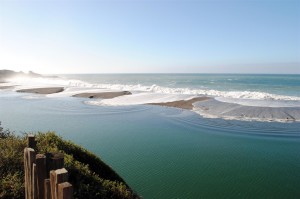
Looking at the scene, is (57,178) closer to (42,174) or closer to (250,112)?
(42,174)

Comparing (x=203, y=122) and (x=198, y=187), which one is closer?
(x=198, y=187)

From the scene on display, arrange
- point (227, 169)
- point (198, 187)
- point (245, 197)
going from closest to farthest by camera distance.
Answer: point (245, 197)
point (198, 187)
point (227, 169)

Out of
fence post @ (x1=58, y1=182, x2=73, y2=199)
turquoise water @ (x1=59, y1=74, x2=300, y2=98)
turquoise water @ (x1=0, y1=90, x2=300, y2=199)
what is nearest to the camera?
fence post @ (x1=58, y1=182, x2=73, y2=199)

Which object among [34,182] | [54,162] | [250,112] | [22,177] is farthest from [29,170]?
[250,112]

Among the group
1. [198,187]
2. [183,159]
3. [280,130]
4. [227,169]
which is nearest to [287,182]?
[227,169]

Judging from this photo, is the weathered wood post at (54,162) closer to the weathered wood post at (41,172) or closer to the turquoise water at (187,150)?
the weathered wood post at (41,172)

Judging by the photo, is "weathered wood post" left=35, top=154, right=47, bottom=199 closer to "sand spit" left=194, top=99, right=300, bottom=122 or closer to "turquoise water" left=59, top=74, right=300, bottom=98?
"sand spit" left=194, top=99, right=300, bottom=122

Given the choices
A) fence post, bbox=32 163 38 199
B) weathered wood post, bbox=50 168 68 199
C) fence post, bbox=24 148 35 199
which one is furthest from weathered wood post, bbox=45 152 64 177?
weathered wood post, bbox=50 168 68 199

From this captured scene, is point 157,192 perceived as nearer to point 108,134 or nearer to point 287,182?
point 287,182
